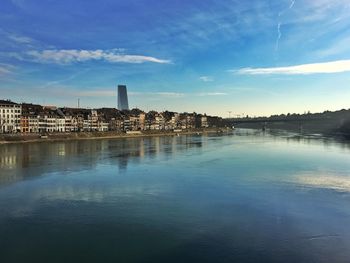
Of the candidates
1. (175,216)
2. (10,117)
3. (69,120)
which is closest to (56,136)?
(10,117)

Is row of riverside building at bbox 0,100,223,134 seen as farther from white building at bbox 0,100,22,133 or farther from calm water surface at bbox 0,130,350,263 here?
calm water surface at bbox 0,130,350,263

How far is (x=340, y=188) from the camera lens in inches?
919

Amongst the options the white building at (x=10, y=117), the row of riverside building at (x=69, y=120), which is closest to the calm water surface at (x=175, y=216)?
the white building at (x=10, y=117)

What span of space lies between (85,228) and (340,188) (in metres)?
15.5

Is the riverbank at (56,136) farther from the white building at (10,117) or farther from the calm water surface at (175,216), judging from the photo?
the calm water surface at (175,216)

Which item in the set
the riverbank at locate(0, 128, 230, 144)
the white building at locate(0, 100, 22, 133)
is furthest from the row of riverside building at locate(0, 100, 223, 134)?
the riverbank at locate(0, 128, 230, 144)

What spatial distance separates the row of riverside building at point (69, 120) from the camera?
81188mm

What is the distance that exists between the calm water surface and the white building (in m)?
53.6


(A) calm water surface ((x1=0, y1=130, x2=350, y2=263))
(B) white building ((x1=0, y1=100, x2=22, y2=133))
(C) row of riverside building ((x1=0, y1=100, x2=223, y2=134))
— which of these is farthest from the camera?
(C) row of riverside building ((x1=0, y1=100, x2=223, y2=134))

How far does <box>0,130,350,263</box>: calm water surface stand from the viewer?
12562mm

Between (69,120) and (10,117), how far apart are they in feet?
59.8

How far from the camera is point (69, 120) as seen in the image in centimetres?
9744

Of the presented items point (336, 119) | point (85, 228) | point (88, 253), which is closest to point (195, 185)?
point (85, 228)

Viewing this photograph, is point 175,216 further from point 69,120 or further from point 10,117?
point 69,120
